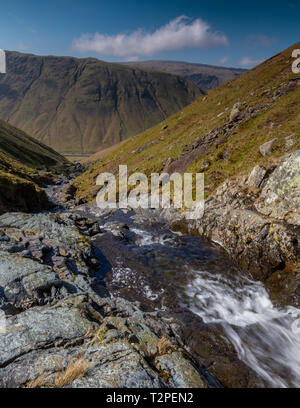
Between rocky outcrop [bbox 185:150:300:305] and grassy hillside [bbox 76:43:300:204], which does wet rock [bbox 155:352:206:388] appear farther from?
grassy hillside [bbox 76:43:300:204]

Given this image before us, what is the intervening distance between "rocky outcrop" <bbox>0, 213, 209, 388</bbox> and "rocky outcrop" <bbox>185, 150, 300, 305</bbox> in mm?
12141

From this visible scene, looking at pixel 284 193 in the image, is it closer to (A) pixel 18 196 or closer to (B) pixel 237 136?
(B) pixel 237 136

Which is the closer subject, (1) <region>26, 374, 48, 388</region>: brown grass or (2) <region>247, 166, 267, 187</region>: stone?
(1) <region>26, 374, 48, 388</region>: brown grass

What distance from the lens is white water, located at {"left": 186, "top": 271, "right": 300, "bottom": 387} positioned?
1183 cm

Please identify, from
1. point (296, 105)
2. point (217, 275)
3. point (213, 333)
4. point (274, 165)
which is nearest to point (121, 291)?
point (213, 333)

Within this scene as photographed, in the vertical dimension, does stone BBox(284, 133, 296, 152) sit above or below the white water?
above

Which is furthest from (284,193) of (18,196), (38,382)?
(18,196)

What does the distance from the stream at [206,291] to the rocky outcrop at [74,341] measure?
14.5ft

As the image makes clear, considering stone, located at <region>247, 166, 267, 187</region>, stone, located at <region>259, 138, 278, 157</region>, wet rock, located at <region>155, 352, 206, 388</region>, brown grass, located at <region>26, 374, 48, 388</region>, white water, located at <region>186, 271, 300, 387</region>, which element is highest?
stone, located at <region>259, 138, 278, 157</region>

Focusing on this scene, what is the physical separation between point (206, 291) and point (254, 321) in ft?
13.5

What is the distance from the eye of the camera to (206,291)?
18.0 metres

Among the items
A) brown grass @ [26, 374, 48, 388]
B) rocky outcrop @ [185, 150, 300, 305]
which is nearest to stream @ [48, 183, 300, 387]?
rocky outcrop @ [185, 150, 300, 305]

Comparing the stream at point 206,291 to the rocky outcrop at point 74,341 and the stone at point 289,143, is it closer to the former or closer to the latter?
the rocky outcrop at point 74,341
